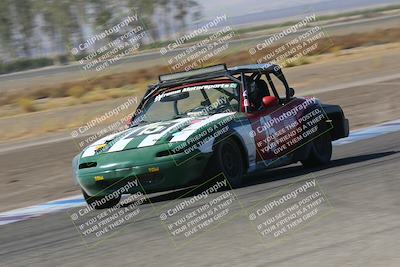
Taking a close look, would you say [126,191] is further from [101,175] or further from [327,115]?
[327,115]

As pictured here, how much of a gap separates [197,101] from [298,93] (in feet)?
53.2

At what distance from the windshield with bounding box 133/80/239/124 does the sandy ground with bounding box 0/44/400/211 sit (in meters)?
2.41

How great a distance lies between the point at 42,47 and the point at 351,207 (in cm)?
10880

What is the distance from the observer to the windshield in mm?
10484

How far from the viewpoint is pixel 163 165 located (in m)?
9.49

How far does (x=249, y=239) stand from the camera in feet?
23.0

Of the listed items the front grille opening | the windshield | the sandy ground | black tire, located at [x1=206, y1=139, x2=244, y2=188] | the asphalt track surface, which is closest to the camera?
the asphalt track surface

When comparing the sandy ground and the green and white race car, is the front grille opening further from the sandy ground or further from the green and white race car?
the sandy ground

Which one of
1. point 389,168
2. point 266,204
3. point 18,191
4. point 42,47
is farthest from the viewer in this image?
point 42,47

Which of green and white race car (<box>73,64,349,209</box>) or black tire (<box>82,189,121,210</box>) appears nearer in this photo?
green and white race car (<box>73,64,349,209</box>)

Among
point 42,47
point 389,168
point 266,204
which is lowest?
point 42,47

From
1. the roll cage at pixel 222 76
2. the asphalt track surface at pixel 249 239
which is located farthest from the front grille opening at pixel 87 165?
the roll cage at pixel 222 76

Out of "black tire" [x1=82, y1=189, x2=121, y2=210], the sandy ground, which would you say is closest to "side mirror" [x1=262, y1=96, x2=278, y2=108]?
"black tire" [x1=82, y1=189, x2=121, y2=210]

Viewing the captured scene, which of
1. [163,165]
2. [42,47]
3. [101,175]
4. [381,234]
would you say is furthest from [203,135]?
[42,47]
